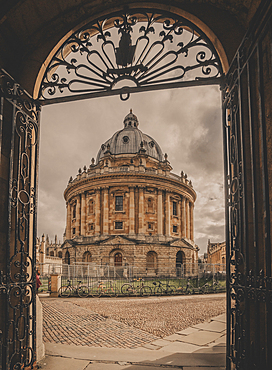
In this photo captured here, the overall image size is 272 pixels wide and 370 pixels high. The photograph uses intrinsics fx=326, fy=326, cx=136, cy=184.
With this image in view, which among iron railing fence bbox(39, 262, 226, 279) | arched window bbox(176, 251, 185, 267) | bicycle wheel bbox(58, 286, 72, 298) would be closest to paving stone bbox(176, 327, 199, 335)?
bicycle wheel bbox(58, 286, 72, 298)

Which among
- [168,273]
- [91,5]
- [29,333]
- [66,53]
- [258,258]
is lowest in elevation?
[168,273]

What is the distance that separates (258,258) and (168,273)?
34.1 metres

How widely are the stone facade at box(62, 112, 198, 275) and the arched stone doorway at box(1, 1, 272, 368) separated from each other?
41.4 meters

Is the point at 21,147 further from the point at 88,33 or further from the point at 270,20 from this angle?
the point at 270,20

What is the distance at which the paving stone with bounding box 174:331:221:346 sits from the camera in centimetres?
739

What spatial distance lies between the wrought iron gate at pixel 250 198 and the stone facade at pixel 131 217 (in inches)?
1628

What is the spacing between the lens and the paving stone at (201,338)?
24.2 ft

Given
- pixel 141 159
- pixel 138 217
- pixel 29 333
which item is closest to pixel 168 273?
pixel 138 217

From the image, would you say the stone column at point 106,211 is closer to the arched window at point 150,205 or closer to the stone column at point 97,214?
the stone column at point 97,214

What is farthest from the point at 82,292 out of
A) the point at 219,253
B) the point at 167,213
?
the point at 219,253

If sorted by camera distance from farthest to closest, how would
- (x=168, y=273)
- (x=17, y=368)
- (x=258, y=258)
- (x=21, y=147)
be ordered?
(x=168, y=273) → (x=21, y=147) → (x=17, y=368) → (x=258, y=258)

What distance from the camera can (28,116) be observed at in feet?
16.4

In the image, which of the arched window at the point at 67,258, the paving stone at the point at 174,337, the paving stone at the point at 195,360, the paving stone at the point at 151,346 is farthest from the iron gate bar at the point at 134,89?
the arched window at the point at 67,258

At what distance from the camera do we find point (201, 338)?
7832 millimetres
